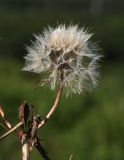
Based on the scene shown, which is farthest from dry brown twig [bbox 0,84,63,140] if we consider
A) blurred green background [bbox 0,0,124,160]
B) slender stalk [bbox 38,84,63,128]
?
blurred green background [bbox 0,0,124,160]

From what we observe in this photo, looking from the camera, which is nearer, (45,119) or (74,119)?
(45,119)

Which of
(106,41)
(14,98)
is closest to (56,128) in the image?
(14,98)

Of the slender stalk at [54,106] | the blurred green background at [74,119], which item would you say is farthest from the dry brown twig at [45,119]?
the blurred green background at [74,119]

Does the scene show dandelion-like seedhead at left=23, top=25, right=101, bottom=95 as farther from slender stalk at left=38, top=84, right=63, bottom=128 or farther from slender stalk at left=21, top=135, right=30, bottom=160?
slender stalk at left=21, top=135, right=30, bottom=160

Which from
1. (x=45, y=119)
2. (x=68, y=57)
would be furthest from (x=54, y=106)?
(x=68, y=57)

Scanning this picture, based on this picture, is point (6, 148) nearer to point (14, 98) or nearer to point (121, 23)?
point (14, 98)

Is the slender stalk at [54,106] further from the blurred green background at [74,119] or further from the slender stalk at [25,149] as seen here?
the blurred green background at [74,119]

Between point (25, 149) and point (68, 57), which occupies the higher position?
point (68, 57)

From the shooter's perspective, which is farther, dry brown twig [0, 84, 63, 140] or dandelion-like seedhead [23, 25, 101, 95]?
dandelion-like seedhead [23, 25, 101, 95]

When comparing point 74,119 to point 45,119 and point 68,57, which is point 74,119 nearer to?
point 68,57
